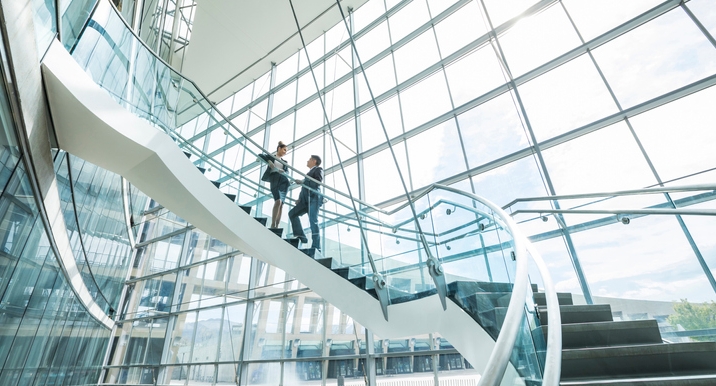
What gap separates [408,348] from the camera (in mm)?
6621

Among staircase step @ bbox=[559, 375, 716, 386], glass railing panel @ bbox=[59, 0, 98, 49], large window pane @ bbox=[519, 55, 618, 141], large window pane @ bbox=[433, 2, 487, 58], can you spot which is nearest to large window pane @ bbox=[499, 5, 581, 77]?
large window pane @ bbox=[519, 55, 618, 141]

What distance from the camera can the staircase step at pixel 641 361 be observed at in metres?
2.24

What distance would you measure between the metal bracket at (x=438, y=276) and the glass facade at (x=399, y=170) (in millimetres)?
108

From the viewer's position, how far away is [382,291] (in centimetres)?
457

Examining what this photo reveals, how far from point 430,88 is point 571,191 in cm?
361

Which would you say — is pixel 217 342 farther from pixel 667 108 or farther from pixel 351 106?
pixel 667 108

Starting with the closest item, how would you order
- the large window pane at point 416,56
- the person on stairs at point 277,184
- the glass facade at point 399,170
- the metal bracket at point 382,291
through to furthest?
the glass facade at point 399,170
the metal bracket at point 382,291
the person on stairs at point 277,184
the large window pane at point 416,56

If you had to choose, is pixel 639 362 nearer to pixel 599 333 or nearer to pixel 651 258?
pixel 599 333

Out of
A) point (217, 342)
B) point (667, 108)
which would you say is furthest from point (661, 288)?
point (217, 342)

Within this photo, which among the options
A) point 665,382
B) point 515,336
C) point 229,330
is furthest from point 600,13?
point 229,330

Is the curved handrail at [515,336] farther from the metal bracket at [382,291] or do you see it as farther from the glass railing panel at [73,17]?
the glass railing panel at [73,17]

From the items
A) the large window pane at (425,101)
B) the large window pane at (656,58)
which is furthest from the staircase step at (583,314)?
the large window pane at (425,101)

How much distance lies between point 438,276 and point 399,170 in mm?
1146

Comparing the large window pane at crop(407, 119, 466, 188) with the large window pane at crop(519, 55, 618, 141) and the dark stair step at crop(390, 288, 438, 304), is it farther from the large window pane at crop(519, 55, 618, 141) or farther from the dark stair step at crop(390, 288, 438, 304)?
the dark stair step at crop(390, 288, 438, 304)
